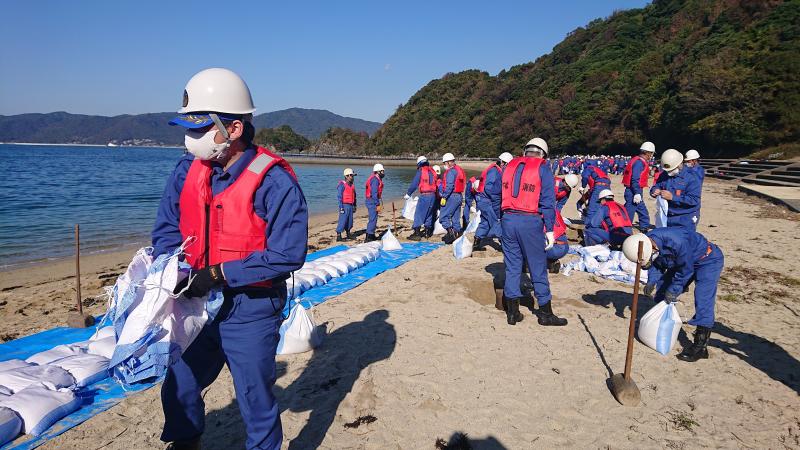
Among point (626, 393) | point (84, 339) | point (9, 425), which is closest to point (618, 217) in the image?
point (626, 393)

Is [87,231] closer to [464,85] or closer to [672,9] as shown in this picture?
[672,9]

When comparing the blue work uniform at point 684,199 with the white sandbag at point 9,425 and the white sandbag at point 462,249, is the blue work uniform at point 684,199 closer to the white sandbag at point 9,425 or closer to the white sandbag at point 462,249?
the white sandbag at point 462,249

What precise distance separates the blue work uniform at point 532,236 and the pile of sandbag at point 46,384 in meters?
4.46

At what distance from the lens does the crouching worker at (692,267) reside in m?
4.19

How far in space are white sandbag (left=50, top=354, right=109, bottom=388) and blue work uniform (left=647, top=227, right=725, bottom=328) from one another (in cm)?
528

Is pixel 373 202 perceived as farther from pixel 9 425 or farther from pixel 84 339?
pixel 9 425

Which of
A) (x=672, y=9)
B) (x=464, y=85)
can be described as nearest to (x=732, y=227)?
(x=672, y=9)

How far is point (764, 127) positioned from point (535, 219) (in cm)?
3443

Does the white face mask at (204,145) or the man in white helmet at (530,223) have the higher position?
Answer: the white face mask at (204,145)

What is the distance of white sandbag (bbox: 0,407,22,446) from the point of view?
9.97 ft

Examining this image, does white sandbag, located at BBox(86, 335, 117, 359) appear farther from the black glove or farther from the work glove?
the work glove

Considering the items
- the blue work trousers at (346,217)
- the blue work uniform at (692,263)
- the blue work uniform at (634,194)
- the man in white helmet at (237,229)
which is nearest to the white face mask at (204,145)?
the man in white helmet at (237,229)

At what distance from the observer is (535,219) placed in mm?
5203

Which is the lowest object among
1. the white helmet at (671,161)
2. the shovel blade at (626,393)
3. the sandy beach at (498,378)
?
the sandy beach at (498,378)
